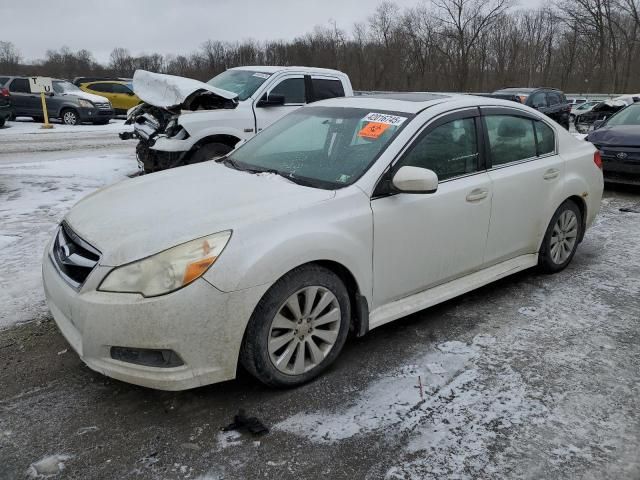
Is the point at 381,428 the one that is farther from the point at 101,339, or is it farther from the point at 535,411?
the point at 101,339

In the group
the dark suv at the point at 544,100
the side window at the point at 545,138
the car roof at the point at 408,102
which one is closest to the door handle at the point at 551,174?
the side window at the point at 545,138

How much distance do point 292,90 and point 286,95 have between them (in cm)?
14

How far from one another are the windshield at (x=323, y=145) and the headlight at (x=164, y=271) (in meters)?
0.96

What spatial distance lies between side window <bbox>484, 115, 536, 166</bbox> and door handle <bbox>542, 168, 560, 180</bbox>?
0.19m

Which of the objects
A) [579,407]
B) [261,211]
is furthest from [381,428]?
[261,211]

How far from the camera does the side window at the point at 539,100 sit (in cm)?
1823

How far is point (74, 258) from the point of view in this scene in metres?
2.92

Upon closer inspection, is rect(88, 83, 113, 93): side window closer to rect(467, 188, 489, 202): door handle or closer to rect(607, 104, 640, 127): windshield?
rect(607, 104, 640, 127): windshield

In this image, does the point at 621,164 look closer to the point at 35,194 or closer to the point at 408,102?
Answer: the point at 408,102

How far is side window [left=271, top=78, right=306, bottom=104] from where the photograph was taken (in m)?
8.30

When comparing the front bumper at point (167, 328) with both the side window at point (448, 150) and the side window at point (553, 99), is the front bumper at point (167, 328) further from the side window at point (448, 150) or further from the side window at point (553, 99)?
the side window at point (553, 99)

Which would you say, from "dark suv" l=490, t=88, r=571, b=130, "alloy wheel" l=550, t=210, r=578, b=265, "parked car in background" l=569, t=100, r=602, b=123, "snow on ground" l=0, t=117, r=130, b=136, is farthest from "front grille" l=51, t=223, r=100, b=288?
"parked car in background" l=569, t=100, r=602, b=123

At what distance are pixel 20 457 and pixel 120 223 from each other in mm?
1239

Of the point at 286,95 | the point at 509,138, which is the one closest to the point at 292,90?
the point at 286,95
